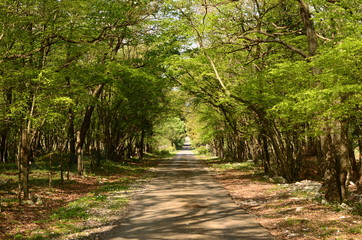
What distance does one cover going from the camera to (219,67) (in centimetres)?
2066

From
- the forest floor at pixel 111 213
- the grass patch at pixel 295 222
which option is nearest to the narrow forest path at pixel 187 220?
the forest floor at pixel 111 213

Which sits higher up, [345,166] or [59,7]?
[59,7]

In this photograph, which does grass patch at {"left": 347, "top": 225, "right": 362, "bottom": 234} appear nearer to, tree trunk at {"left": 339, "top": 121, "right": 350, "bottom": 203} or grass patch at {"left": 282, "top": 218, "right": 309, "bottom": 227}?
grass patch at {"left": 282, "top": 218, "right": 309, "bottom": 227}

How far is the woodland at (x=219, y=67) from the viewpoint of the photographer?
1099 centimetres

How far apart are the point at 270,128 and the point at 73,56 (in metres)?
12.5

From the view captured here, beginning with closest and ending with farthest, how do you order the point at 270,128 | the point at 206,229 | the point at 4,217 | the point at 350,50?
1. the point at 350,50
2. the point at 206,229
3. the point at 4,217
4. the point at 270,128

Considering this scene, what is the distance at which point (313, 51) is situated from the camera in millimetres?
12758

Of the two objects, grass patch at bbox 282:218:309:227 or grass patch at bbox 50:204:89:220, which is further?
grass patch at bbox 50:204:89:220

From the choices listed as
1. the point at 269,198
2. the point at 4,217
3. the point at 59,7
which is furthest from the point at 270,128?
the point at 4,217

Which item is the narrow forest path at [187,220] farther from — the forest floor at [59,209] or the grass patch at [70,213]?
the grass patch at [70,213]

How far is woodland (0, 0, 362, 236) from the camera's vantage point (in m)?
11.0

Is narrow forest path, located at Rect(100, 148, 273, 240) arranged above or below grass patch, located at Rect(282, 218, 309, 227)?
below

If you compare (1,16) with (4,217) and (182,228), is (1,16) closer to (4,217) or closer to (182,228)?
(4,217)

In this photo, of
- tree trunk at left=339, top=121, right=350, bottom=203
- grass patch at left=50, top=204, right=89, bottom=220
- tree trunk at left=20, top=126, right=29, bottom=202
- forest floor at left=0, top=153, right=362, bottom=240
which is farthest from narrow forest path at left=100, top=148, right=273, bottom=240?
tree trunk at left=20, top=126, right=29, bottom=202
